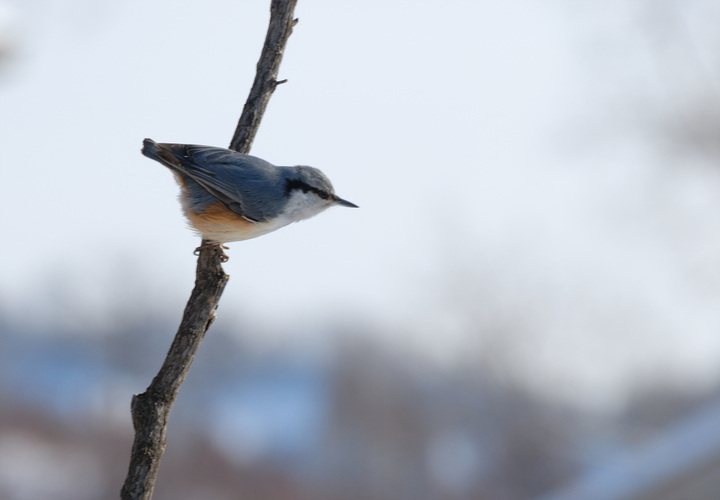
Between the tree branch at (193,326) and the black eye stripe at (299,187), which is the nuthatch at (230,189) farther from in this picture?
the tree branch at (193,326)

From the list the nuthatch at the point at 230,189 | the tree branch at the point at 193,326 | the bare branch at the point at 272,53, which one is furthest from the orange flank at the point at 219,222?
the bare branch at the point at 272,53

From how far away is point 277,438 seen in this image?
7.76m

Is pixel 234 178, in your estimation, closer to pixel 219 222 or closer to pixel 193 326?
pixel 219 222

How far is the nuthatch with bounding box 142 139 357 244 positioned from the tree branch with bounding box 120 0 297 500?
0.44 feet

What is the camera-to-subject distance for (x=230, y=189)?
220 centimetres

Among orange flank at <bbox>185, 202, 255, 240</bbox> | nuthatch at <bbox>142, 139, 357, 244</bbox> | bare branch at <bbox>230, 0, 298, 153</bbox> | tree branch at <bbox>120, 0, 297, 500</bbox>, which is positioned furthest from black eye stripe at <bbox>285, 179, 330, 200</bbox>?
bare branch at <bbox>230, 0, 298, 153</bbox>

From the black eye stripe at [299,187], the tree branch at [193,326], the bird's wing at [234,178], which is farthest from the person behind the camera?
the black eye stripe at [299,187]

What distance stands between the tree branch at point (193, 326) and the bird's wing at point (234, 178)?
123mm

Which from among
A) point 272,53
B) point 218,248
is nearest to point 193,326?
point 218,248

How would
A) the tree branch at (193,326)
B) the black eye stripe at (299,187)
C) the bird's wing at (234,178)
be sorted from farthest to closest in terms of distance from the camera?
the black eye stripe at (299,187), the bird's wing at (234,178), the tree branch at (193,326)

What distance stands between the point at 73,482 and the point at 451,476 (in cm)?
383

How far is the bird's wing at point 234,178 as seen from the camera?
7.17 ft

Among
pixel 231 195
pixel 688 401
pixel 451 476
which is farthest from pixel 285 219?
pixel 688 401

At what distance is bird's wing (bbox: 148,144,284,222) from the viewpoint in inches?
86.0
